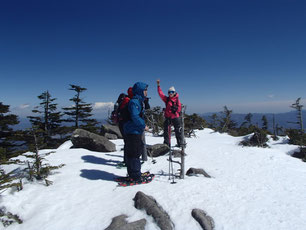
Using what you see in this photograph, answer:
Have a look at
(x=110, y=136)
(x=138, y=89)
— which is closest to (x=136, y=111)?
(x=138, y=89)

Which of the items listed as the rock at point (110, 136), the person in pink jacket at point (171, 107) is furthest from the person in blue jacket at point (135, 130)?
the rock at point (110, 136)

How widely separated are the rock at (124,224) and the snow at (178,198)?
0.14 m

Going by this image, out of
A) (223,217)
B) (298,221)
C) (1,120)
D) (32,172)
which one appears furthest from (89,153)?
(1,120)

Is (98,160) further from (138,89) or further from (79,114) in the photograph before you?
(79,114)

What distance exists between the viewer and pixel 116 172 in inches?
235

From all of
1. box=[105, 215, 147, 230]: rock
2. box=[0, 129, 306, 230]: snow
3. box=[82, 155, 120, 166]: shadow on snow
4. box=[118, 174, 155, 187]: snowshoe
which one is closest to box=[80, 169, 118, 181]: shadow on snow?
box=[0, 129, 306, 230]: snow

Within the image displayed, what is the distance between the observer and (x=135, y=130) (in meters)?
4.59

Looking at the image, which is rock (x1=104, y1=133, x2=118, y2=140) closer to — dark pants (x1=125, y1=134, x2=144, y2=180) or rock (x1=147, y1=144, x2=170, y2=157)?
rock (x1=147, y1=144, x2=170, y2=157)

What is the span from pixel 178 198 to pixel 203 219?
32.1 inches

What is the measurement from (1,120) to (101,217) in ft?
102

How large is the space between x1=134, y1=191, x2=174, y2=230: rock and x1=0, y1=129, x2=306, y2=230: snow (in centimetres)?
11

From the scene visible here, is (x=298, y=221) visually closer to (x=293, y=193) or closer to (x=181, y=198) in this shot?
(x=293, y=193)

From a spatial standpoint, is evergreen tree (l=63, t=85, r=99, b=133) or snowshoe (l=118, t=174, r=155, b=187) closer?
snowshoe (l=118, t=174, r=155, b=187)

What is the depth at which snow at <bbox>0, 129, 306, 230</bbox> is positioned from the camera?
3.12 meters
